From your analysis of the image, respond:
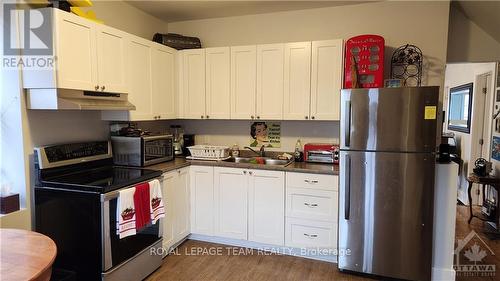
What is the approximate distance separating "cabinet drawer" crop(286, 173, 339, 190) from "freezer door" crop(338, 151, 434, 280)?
160 mm

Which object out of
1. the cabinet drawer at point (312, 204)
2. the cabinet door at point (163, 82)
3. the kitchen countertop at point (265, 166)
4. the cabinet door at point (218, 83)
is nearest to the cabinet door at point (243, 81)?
the cabinet door at point (218, 83)

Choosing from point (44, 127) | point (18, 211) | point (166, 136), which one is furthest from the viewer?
point (166, 136)

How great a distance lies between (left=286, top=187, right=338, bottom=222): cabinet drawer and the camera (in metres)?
2.98

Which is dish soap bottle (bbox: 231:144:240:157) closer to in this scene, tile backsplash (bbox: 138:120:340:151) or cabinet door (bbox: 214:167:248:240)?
tile backsplash (bbox: 138:120:340:151)

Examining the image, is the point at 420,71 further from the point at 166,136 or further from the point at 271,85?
the point at 166,136

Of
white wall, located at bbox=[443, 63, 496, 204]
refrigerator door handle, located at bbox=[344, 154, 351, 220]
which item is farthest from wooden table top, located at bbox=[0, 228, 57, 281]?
white wall, located at bbox=[443, 63, 496, 204]

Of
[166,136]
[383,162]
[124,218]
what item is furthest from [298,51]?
[124,218]

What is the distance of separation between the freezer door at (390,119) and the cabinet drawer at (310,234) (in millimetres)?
820

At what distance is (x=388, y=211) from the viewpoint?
105 inches

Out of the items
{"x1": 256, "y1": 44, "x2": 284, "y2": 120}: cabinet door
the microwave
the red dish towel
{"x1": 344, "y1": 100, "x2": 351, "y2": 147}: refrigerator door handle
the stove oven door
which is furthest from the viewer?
{"x1": 256, "y1": 44, "x2": 284, "y2": 120}: cabinet door

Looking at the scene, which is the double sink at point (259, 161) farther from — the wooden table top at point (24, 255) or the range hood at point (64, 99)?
the wooden table top at point (24, 255)

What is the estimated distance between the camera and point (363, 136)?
8.77 ft

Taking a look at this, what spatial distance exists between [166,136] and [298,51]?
1.64 metres

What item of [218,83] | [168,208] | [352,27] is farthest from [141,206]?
[352,27]
